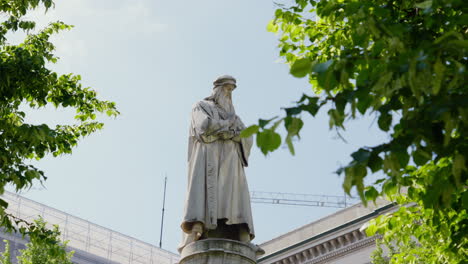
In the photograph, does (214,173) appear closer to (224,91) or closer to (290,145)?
(224,91)

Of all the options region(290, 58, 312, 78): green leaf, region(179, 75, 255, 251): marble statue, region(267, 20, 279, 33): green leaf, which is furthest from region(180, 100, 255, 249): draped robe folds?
region(290, 58, 312, 78): green leaf

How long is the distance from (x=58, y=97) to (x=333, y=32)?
4709 millimetres

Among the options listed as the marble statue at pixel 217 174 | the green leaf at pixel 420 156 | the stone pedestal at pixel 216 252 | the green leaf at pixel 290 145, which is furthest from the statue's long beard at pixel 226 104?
the green leaf at pixel 290 145

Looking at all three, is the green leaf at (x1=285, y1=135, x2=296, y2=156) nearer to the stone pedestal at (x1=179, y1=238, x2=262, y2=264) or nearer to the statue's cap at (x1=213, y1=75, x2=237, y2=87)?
the stone pedestal at (x1=179, y1=238, x2=262, y2=264)

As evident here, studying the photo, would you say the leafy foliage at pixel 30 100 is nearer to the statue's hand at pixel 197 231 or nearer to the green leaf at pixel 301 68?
the statue's hand at pixel 197 231

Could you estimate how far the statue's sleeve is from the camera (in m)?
11.4

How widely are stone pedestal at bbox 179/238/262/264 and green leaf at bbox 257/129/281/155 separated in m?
4.44

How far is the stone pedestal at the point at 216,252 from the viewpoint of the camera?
10414 millimetres

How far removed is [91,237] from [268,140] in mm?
62243

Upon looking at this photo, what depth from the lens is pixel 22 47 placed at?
13.4 m

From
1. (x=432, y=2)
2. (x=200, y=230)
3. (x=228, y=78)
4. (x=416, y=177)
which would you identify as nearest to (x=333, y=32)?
(x=228, y=78)

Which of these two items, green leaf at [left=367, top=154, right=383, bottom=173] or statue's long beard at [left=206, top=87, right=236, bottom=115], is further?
statue's long beard at [left=206, top=87, right=236, bottom=115]

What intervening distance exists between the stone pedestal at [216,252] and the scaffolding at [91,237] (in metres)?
54.0

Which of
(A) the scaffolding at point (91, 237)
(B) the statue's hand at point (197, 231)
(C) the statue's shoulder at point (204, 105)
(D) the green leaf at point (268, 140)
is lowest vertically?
(D) the green leaf at point (268, 140)
